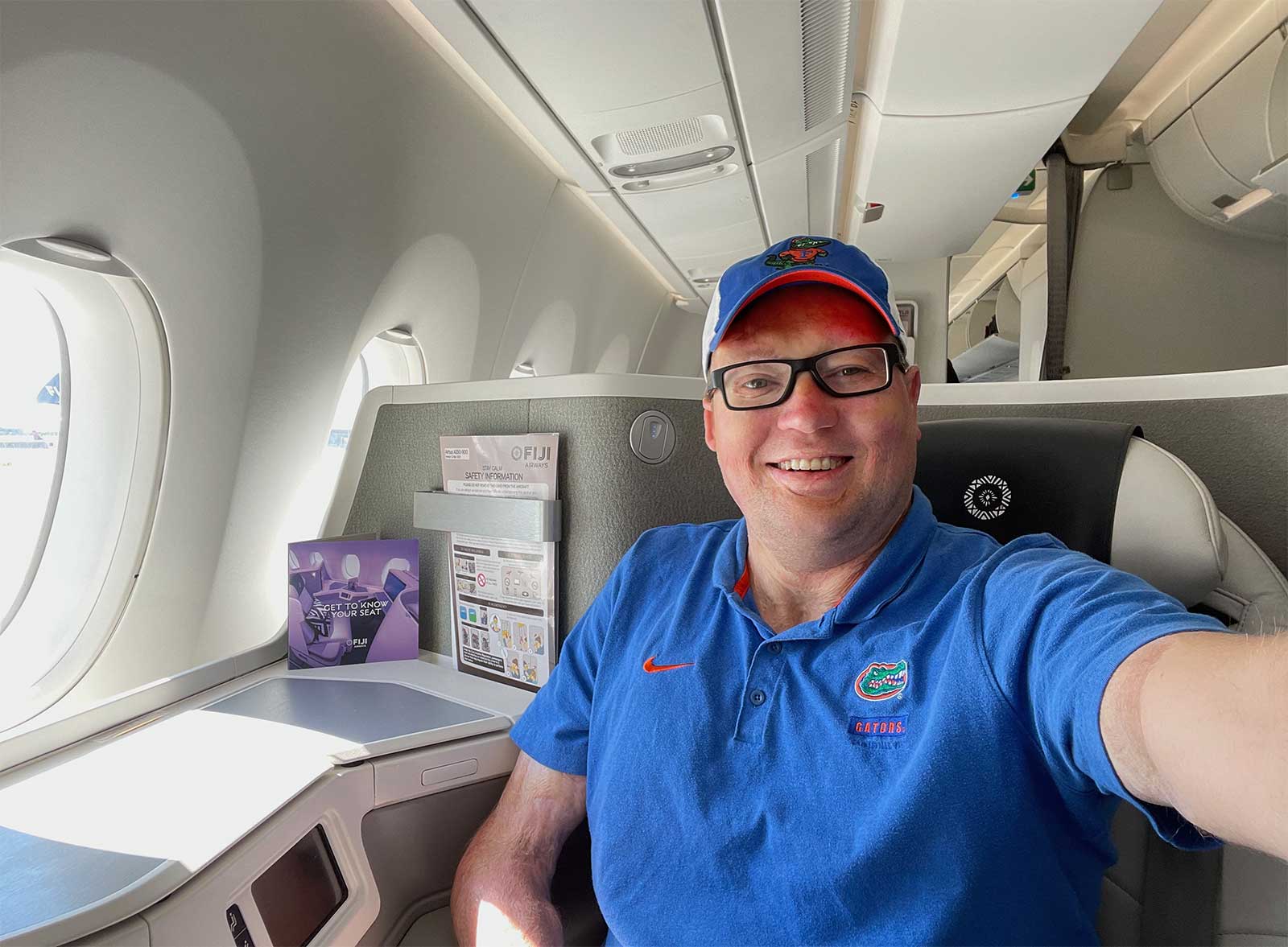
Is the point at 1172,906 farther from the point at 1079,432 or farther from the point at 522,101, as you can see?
the point at 522,101

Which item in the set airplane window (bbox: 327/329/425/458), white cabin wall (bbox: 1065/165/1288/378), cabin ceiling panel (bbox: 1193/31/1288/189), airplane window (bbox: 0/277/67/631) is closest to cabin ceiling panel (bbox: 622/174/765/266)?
airplane window (bbox: 327/329/425/458)

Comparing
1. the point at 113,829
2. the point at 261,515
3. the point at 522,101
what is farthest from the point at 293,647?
the point at 522,101

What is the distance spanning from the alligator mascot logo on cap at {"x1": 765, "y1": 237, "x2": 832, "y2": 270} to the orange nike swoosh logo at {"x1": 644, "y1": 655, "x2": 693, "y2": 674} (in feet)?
1.99

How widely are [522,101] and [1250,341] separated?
4.28 m

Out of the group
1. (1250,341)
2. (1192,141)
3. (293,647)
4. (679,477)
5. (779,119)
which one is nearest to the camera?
(679,477)

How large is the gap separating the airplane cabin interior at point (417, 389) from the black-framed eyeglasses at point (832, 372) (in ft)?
0.77

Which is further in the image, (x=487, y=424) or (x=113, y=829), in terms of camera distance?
(x=487, y=424)

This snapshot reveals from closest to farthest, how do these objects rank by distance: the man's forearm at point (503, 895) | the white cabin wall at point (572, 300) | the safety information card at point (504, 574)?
1. the man's forearm at point (503, 895)
2. the safety information card at point (504, 574)
3. the white cabin wall at point (572, 300)

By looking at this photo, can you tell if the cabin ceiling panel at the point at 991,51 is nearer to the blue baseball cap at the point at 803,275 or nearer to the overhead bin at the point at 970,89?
the overhead bin at the point at 970,89

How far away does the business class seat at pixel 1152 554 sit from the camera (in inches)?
34.9

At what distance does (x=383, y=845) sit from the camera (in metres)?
1.19

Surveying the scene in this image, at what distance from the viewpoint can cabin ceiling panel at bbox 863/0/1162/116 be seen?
2.23 m

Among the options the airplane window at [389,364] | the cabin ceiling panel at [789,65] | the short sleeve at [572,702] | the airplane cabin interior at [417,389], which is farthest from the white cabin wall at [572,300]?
the short sleeve at [572,702]

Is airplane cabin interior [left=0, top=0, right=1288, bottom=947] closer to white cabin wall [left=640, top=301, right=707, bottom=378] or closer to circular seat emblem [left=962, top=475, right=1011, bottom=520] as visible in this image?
circular seat emblem [left=962, top=475, right=1011, bottom=520]
